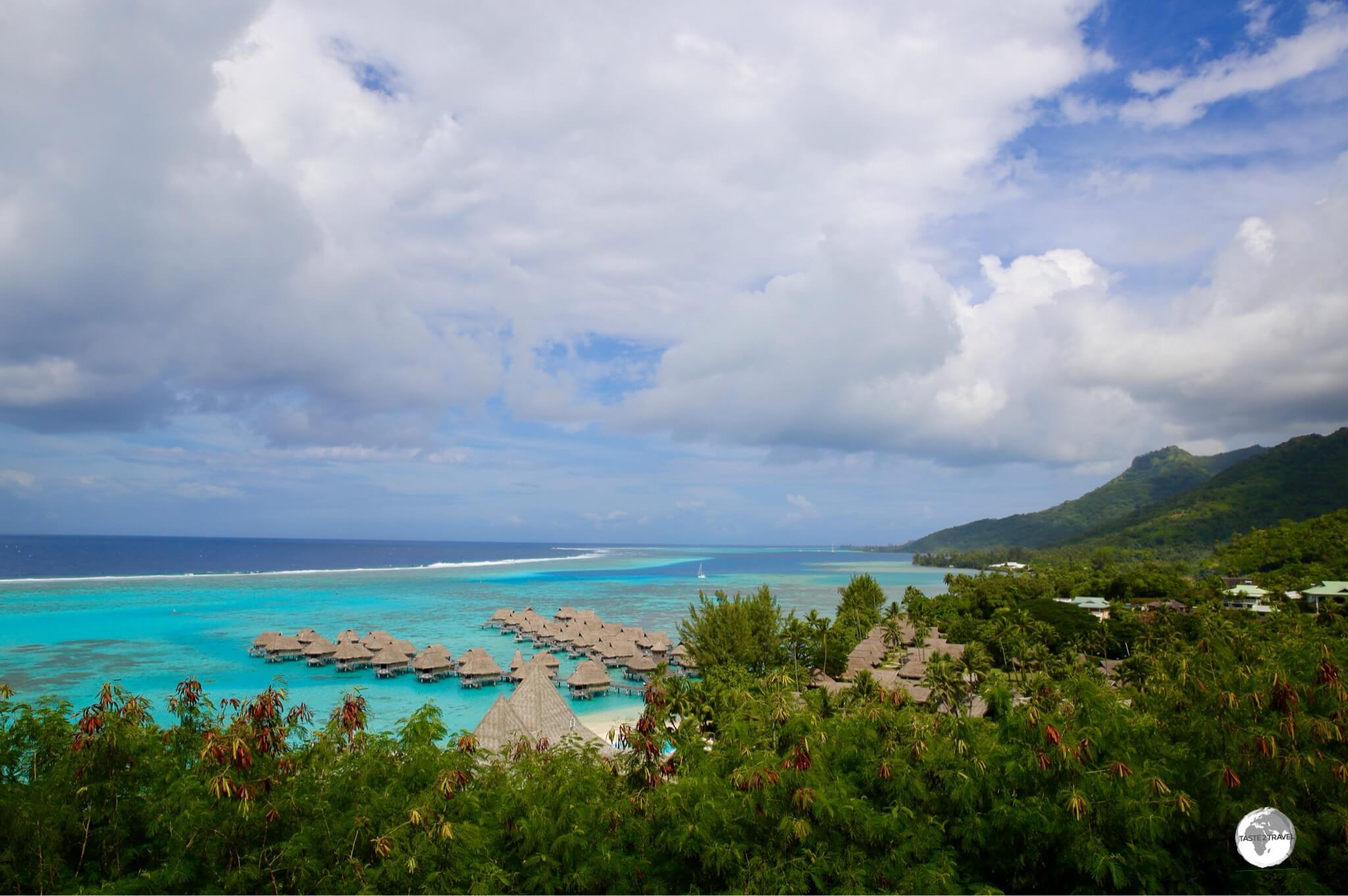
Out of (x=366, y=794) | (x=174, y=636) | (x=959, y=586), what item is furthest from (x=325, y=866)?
(x=959, y=586)

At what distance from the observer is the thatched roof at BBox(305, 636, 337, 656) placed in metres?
28.6

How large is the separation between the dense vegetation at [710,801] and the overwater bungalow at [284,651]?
26.5 metres

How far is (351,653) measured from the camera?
2781 centimetres

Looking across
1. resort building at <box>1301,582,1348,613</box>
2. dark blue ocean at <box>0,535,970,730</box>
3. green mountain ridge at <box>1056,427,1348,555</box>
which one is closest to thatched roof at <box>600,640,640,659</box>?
dark blue ocean at <box>0,535,970,730</box>

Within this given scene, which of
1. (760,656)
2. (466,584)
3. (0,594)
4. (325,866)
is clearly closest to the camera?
(325,866)

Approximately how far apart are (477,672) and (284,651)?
35.2 ft

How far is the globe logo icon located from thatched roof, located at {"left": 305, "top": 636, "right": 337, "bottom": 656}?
1194 inches

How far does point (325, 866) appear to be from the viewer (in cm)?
549

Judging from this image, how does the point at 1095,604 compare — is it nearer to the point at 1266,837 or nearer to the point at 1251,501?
the point at 1266,837

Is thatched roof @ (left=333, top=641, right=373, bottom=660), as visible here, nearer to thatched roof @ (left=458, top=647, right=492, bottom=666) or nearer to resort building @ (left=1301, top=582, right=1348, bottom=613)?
thatched roof @ (left=458, top=647, right=492, bottom=666)

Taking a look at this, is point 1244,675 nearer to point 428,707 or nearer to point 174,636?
point 428,707

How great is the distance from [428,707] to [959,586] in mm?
46412

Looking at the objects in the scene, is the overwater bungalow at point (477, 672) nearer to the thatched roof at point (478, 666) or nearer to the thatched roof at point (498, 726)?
the thatched roof at point (478, 666)

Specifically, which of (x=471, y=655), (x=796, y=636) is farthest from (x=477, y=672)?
(x=796, y=636)
